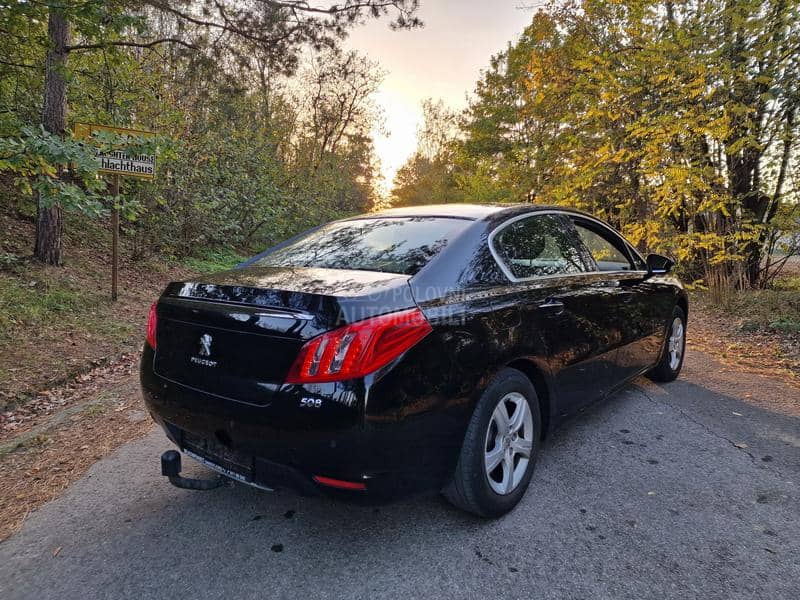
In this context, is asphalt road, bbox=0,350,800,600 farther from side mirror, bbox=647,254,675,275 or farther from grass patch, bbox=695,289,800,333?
grass patch, bbox=695,289,800,333

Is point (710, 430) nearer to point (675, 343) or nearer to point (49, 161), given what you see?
point (675, 343)

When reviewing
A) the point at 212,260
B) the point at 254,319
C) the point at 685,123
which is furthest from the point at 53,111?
the point at 685,123

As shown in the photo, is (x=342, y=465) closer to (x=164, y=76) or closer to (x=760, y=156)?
(x=760, y=156)

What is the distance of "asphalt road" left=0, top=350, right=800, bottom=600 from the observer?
1.85 metres

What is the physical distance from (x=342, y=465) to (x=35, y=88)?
975 centimetres

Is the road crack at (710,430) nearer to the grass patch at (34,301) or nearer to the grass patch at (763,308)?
the grass patch at (763,308)

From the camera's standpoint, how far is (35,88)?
26.2ft

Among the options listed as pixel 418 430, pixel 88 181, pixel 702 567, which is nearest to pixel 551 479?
pixel 702 567

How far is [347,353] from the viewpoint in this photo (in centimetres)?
173

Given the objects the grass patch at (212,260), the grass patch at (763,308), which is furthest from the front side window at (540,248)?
the grass patch at (212,260)

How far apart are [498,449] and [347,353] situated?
1024 mm

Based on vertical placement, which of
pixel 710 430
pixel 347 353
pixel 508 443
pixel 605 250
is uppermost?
pixel 605 250

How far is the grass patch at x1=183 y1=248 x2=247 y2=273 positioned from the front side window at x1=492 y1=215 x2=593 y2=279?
361 inches

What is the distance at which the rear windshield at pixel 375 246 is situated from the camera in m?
2.32
